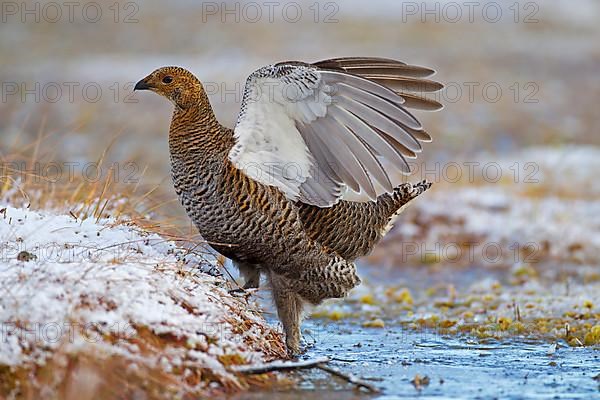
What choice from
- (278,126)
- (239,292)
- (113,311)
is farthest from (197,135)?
(113,311)

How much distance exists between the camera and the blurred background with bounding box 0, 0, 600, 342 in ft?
33.6

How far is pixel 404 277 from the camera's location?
32.0ft

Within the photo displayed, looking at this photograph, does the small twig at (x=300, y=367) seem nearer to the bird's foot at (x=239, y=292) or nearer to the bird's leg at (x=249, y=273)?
the bird's foot at (x=239, y=292)

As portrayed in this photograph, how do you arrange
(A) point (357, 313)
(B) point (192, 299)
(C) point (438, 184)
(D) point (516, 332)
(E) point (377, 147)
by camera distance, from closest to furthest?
(B) point (192, 299), (E) point (377, 147), (D) point (516, 332), (A) point (357, 313), (C) point (438, 184)

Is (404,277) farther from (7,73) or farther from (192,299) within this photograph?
(7,73)

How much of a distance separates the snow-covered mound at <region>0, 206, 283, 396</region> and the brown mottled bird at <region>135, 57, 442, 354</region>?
0.48 metres

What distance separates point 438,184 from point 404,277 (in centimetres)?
255

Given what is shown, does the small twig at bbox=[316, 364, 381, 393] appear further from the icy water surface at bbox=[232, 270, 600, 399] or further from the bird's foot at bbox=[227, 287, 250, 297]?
the bird's foot at bbox=[227, 287, 250, 297]

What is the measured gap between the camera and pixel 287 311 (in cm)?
650

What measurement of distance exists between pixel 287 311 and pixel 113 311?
5.61 feet

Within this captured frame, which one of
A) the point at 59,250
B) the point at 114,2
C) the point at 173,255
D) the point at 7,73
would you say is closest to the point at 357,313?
the point at 173,255

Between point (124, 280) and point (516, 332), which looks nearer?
point (124, 280)

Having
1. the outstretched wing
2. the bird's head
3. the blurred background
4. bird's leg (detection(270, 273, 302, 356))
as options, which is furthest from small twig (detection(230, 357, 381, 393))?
the blurred background

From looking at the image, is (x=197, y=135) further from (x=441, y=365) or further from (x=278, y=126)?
(x=441, y=365)
